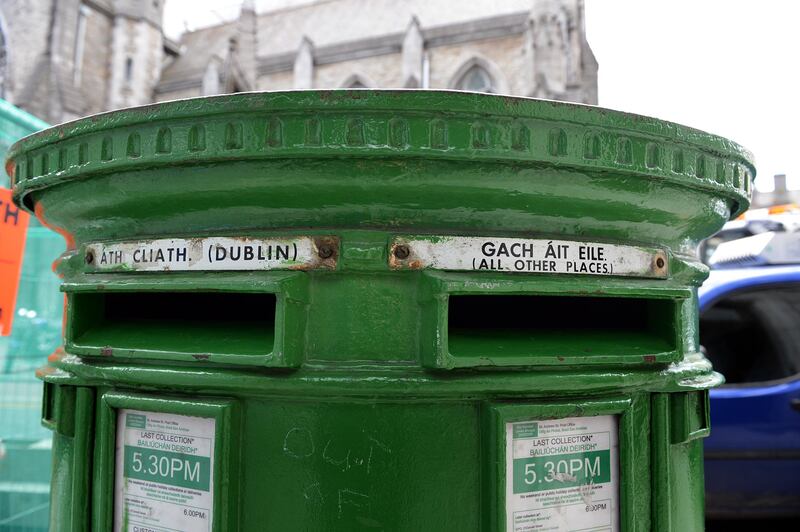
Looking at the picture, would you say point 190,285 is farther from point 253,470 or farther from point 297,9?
point 297,9

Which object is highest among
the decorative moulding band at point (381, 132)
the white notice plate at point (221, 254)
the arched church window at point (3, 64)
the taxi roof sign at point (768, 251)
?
the arched church window at point (3, 64)

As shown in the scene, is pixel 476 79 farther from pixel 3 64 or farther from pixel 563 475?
pixel 563 475

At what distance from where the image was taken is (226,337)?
111 centimetres

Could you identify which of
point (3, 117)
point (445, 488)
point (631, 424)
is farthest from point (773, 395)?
point (3, 117)

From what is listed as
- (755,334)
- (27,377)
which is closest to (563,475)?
(27,377)

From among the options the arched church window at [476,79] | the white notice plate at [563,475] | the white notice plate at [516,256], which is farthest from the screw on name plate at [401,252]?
the arched church window at [476,79]

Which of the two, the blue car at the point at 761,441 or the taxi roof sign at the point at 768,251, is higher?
the taxi roof sign at the point at 768,251

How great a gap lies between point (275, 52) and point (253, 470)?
3278 centimetres

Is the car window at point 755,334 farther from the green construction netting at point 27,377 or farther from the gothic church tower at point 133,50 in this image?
the gothic church tower at point 133,50

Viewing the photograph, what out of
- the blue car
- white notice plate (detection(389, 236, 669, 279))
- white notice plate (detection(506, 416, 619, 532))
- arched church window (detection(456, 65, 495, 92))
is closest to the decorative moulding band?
white notice plate (detection(389, 236, 669, 279))

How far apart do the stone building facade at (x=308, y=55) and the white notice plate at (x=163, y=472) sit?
2327cm

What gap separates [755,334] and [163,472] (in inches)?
149

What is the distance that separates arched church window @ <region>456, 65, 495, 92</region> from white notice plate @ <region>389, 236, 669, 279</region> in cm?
2583

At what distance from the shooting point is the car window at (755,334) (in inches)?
143
